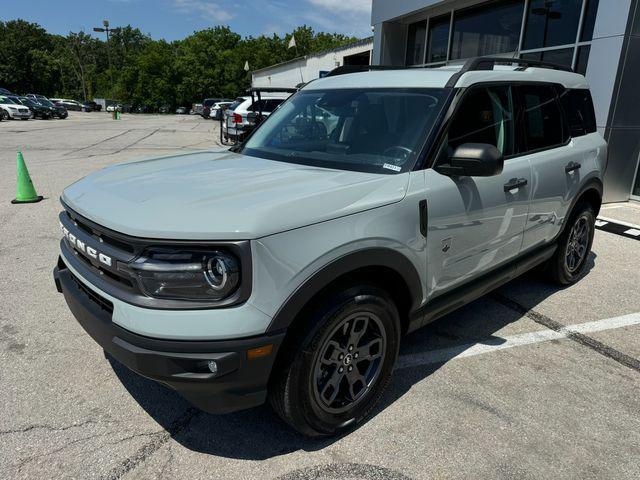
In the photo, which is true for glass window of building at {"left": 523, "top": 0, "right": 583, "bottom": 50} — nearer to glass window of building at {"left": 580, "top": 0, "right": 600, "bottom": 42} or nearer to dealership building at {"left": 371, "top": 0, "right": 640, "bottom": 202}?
dealership building at {"left": 371, "top": 0, "right": 640, "bottom": 202}

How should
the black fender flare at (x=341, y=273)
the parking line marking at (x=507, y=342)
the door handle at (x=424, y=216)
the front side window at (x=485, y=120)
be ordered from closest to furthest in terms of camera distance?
the black fender flare at (x=341, y=273)
the door handle at (x=424, y=216)
the front side window at (x=485, y=120)
the parking line marking at (x=507, y=342)

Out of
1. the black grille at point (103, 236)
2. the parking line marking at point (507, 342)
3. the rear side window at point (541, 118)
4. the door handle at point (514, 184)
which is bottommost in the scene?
the parking line marking at point (507, 342)

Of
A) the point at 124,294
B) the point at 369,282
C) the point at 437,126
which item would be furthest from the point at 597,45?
the point at 124,294

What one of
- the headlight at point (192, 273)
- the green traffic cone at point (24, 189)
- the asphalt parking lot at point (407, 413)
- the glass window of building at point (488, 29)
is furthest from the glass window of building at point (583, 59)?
the green traffic cone at point (24, 189)

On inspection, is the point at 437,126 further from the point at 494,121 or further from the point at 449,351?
the point at 449,351

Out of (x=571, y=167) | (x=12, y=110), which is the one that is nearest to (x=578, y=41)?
(x=571, y=167)

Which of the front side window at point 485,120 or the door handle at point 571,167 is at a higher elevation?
the front side window at point 485,120

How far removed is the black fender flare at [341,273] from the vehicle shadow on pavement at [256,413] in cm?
80

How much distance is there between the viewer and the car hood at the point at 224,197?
1951 mm

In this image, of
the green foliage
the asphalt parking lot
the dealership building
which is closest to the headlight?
the asphalt parking lot

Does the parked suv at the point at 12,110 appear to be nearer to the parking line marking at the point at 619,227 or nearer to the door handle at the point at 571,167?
the parking line marking at the point at 619,227

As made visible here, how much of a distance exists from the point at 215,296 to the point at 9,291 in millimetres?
3270

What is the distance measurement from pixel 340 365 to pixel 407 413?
1.89 feet

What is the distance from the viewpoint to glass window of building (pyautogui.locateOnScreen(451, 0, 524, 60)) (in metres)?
10.2
